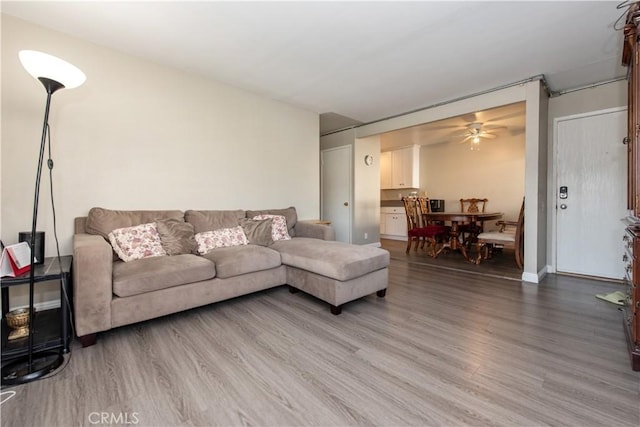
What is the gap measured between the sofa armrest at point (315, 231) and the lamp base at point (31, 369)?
2392mm

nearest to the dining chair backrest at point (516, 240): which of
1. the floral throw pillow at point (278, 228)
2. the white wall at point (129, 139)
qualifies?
the floral throw pillow at point (278, 228)

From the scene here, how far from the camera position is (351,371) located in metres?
1.50

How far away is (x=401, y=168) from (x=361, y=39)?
4.54 meters

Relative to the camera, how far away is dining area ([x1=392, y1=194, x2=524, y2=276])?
13.1 ft

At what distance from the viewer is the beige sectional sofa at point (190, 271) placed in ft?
5.73


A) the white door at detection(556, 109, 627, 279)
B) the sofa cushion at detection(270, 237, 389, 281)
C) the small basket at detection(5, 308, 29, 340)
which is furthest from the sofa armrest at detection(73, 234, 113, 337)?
Result: the white door at detection(556, 109, 627, 279)

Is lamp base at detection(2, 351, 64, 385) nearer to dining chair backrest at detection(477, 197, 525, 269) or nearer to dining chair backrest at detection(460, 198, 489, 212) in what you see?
dining chair backrest at detection(477, 197, 525, 269)

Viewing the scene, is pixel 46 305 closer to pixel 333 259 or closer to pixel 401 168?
pixel 333 259

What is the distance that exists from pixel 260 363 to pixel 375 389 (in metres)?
0.66

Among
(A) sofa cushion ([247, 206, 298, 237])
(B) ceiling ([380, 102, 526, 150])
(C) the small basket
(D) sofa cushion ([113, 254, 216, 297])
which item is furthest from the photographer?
(B) ceiling ([380, 102, 526, 150])

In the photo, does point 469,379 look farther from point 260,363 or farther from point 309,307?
point 309,307

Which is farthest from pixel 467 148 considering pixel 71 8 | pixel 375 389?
pixel 71 8

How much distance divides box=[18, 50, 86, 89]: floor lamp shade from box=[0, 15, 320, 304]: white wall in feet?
3.52

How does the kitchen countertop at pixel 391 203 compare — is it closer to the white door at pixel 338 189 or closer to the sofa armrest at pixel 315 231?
the white door at pixel 338 189
